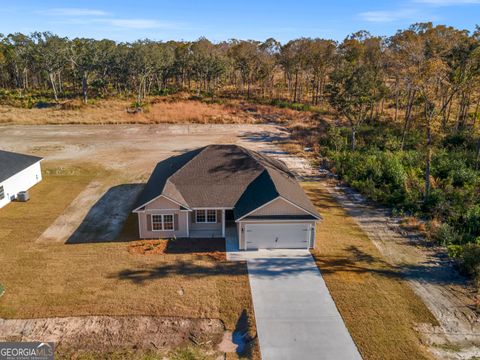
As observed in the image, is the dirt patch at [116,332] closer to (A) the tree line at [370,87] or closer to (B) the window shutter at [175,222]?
(B) the window shutter at [175,222]

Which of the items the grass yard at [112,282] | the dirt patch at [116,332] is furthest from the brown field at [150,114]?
the dirt patch at [116,332]

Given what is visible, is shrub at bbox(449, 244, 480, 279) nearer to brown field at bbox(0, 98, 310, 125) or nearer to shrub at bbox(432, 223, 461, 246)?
shrub at bbox(432, 223, 461, 246)

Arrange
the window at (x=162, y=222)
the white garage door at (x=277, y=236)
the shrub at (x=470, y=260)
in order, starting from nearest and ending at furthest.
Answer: the shrub at (x=470, y=260)
the white garage door at (x=277, y=236)
the window at (x=162, y=222)

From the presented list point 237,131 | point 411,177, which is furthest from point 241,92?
point 411,177

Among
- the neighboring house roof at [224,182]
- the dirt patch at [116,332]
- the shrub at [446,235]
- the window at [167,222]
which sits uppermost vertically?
the neighboring house roof at [224,182]

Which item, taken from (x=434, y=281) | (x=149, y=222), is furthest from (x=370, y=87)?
(x=149, y=222)

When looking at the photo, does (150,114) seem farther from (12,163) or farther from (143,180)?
(12,163)
